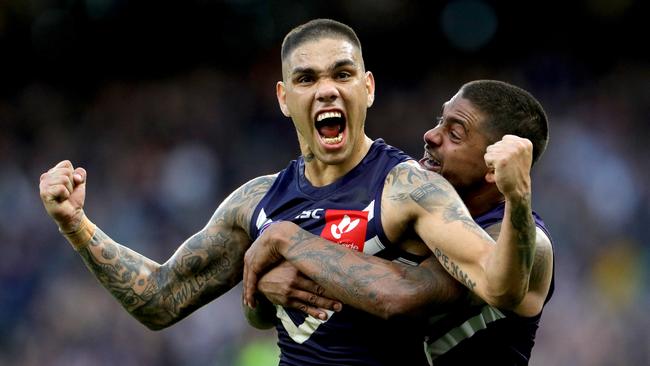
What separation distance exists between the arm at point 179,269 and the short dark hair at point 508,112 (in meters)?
1.09

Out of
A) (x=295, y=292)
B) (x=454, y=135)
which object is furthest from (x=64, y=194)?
(x=454, y=135)

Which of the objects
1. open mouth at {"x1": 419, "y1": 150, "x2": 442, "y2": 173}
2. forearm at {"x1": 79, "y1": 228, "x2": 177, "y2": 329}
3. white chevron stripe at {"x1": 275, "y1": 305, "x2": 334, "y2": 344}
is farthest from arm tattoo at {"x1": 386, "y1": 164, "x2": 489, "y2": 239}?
forearm at {"x1": 79, "y1": 228, "x2": 177, "y2": 329}

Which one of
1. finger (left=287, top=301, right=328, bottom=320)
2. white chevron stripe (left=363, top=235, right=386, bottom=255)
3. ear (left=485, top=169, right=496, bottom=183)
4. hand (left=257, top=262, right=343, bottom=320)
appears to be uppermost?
ear (left=485, top=169, right=496, bottom=183)

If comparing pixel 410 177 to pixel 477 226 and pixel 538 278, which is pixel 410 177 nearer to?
pixel 477 226

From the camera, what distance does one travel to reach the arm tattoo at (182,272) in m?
5.64

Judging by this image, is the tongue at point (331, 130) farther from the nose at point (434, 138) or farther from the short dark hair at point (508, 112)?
the short dark hair at point (508, 112)

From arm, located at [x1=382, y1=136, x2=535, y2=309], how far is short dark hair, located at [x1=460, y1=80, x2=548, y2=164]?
589 millimetres

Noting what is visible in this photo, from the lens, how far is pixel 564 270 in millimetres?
11836

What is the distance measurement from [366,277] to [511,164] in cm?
95

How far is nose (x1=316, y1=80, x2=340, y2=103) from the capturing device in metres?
5.17

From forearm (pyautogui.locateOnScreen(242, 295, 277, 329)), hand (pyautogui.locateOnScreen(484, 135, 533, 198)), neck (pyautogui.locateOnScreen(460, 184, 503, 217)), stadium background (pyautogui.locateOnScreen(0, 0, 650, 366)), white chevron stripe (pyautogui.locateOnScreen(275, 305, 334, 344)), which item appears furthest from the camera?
stadium background (pyautogui.locateOnScreen(0, 0, 650, 366))

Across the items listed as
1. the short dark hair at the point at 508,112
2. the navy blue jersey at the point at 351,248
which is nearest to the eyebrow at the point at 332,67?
the navy blue jersey at the point at 351,248

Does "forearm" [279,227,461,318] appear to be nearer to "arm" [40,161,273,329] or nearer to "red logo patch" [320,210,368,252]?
"red logo patch" [320,210,368,252]

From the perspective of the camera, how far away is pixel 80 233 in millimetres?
5578
